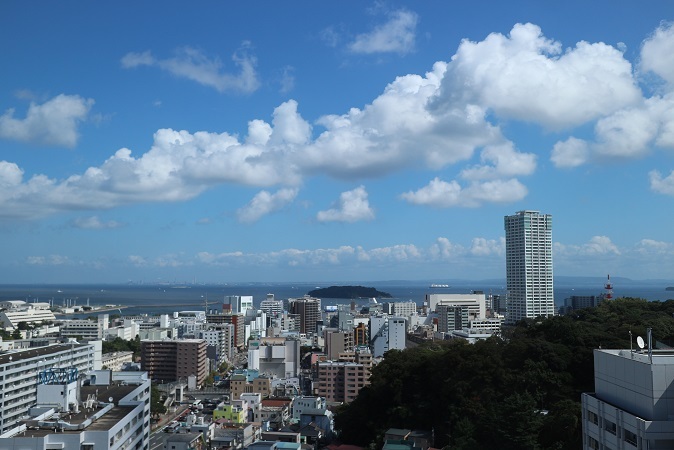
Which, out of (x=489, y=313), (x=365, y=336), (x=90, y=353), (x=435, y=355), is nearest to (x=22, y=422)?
(x=435, y=355)

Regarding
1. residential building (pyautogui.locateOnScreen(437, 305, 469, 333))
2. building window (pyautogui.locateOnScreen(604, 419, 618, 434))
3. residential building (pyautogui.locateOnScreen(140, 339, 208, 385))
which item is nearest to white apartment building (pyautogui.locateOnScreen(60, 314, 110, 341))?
residential building (pyautogui.locateOnScreen(140, 339, 208, 385))

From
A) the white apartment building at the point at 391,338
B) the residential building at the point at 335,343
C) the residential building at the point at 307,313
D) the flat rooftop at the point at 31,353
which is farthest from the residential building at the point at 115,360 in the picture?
the residential building at the point at 307,313

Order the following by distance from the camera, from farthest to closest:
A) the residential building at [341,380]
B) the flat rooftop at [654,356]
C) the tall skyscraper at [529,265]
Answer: the tall skyscraper at [529,265] → the residential building at [341,380] → the flat rooftop at [654,356]

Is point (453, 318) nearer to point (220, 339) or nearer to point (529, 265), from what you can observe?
point (529, 265)

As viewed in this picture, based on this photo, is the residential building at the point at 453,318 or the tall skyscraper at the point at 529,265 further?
the tall skyscraper at the point at 529,265

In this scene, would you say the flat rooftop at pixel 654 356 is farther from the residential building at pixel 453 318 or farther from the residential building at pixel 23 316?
the residential building at pixel 23 316

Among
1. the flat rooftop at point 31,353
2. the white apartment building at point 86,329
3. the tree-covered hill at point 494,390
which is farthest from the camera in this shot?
the white apartment building at point 86,329
